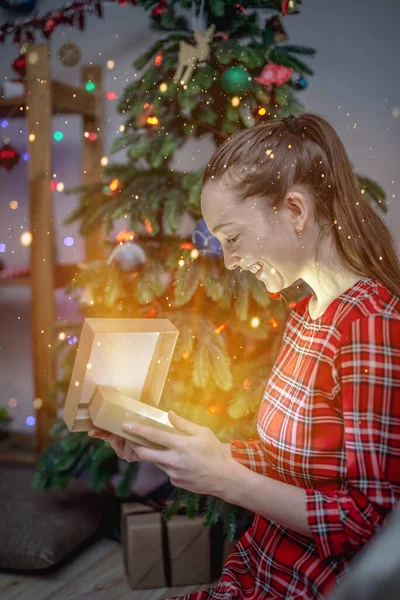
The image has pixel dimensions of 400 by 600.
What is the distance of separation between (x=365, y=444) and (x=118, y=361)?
24 cm

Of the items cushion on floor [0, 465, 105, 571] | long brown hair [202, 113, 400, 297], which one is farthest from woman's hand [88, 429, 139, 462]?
cushion on floor [0, 465, 105, 571]

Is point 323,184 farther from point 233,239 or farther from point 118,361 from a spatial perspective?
point 118,361

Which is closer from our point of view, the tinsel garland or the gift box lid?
the gift box lid

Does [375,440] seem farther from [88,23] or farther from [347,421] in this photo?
[88,23]

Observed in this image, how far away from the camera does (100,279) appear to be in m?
1.16


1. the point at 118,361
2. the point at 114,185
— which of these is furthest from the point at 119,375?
the point at 114,185

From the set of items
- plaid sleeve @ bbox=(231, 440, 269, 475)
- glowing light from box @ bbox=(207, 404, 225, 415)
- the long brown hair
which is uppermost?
the long brown hair

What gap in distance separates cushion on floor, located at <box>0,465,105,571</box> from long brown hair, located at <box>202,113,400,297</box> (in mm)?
1023

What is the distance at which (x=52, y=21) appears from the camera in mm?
1376

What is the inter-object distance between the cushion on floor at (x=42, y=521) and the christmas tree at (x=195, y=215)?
23 centimetres

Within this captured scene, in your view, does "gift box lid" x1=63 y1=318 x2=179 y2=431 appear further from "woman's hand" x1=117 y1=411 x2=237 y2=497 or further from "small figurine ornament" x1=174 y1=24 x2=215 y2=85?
"small figurine ornament" x1=174 y1=24 x2=215 y2=85

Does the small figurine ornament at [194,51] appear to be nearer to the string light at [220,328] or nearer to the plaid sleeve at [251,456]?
the string light at [220,328]

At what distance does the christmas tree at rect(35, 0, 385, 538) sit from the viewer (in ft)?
3.26

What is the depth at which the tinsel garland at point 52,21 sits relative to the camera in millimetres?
1297
